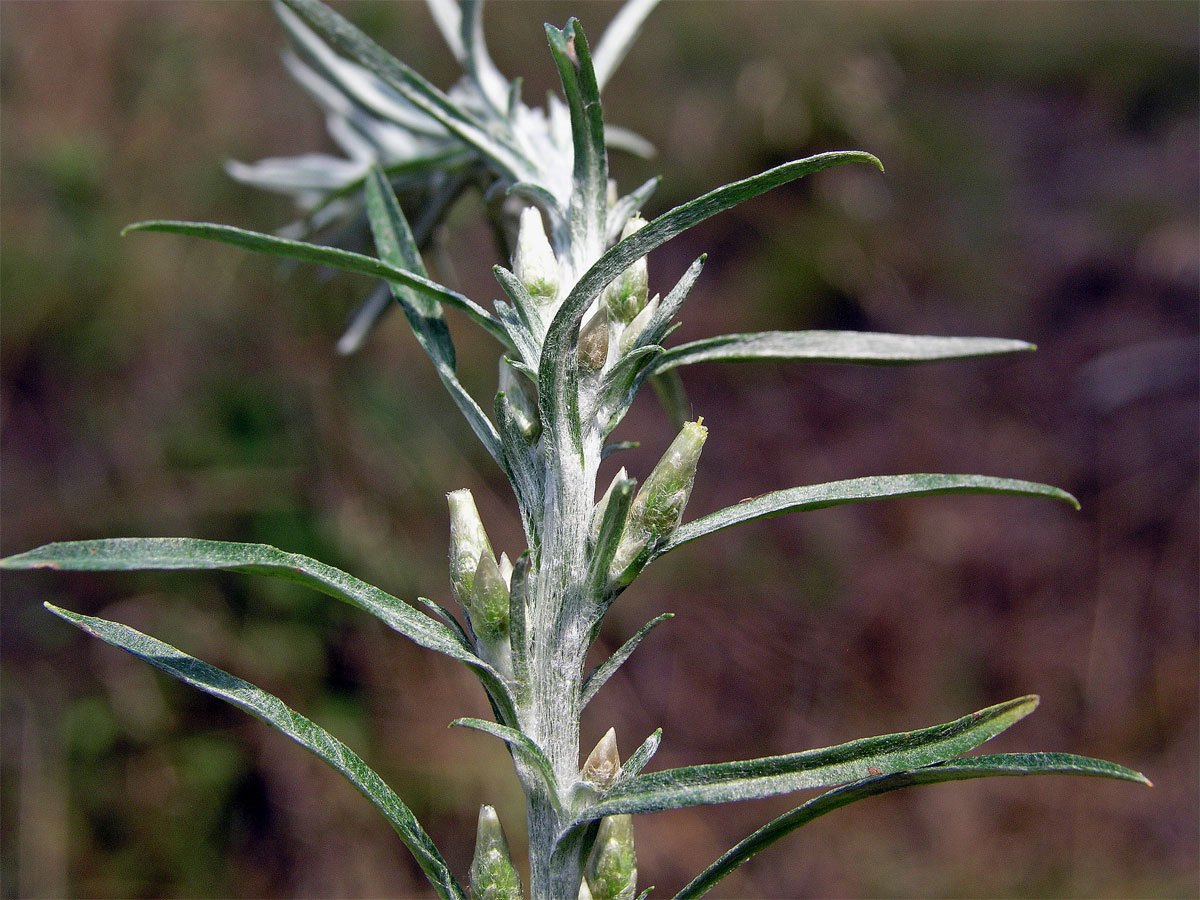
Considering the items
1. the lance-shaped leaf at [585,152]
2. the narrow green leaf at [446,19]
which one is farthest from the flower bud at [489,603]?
the narrow green leaf at [446,19]

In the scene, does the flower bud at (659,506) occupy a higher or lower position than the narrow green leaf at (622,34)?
lower

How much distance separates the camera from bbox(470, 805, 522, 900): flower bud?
0.43 m

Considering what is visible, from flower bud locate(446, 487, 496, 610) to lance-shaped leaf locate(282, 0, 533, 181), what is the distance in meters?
0.30

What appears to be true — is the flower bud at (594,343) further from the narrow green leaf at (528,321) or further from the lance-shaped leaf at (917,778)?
the lance-shaped leaf at (917,778)

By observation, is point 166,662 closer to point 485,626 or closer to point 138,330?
point 485,626

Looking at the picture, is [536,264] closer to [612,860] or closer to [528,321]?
[528,321]

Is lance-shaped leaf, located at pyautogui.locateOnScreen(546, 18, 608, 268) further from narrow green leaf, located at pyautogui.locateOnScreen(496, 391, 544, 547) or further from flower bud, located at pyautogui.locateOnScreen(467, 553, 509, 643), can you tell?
flower bud, located at pyautogui.locateOnScreen(467, 553, 509, 643)

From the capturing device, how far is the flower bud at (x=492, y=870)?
16.8 inches

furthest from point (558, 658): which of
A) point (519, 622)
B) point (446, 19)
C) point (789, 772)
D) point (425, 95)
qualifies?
point (446, 19)

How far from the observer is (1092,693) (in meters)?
2.98

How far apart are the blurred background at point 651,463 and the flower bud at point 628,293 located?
2259 millimetres

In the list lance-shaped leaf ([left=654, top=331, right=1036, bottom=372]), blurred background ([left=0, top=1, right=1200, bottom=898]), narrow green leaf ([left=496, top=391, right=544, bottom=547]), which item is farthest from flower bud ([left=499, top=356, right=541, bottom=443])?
blurred background ([left=0, top=1, right=1200, bottom=898])

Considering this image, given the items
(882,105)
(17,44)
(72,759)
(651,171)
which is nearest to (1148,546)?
(882,105)

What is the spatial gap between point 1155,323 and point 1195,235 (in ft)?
1.77
